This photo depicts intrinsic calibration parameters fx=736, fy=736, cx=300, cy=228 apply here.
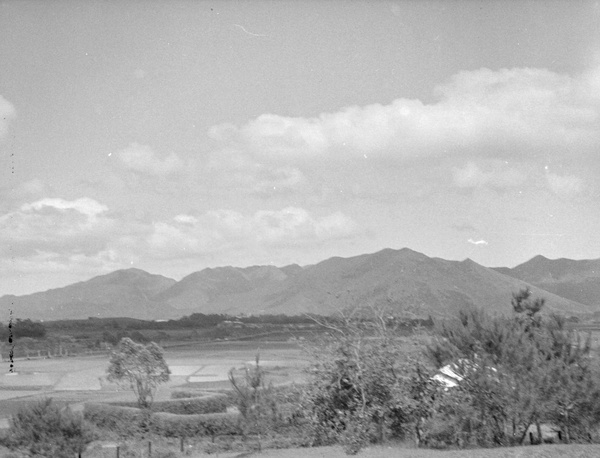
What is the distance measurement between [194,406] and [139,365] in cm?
487

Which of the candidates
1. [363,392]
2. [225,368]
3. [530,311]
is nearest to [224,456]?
[363,392]

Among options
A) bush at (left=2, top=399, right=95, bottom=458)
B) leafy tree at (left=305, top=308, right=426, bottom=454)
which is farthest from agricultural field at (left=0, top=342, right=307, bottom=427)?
bush at (left=2, top=399, right=95, bottom=458)

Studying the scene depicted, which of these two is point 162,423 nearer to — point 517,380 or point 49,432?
point 49,432

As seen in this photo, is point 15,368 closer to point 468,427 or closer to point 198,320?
point 468,427

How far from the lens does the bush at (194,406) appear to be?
114ft

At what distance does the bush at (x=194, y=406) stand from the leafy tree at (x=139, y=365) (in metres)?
2.55

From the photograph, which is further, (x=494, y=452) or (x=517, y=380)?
(x=517, y=380)

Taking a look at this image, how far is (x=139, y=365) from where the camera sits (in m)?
38.4

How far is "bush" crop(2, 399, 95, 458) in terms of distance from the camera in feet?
66.6

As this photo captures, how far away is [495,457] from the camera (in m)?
18.0

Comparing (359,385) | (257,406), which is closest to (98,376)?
(257,406)

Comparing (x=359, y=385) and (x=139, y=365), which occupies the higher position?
Answer: (x=359, y=385)

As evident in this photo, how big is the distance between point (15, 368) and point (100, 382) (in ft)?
63.9

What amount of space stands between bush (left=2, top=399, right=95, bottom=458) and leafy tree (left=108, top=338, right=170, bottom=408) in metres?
16.7
